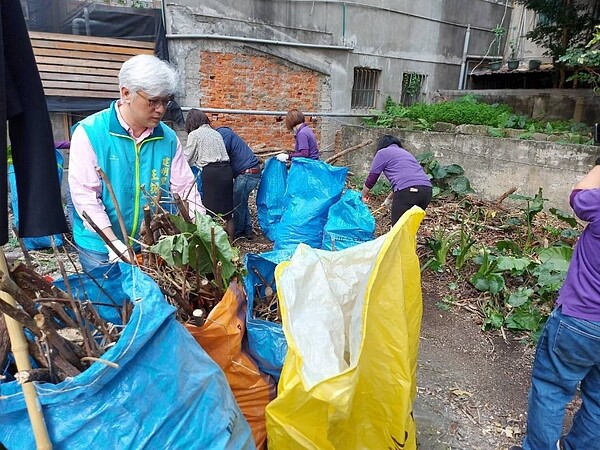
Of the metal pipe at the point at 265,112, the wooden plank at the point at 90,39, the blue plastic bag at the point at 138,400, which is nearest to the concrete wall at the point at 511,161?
the metal pipe at the point at 265,112

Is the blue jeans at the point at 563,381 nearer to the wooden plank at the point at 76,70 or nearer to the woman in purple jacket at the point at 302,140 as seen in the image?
the woman in purple jacket at the point at 302,140

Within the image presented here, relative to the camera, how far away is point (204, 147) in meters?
4.56

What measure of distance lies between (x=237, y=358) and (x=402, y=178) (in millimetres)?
2923

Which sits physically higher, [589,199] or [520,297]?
[589,199]

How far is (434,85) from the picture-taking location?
11.3 m

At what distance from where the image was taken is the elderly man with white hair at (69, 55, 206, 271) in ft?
5.69

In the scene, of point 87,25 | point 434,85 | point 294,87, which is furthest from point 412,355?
point 434,85

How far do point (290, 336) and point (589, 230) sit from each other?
1418 mm

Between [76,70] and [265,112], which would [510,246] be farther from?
[76,70]

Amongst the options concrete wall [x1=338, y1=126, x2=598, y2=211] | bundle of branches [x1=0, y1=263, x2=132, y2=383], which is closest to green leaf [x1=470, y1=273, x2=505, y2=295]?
concrete wall [x1=338, y1=126, x2=598, y2=211]

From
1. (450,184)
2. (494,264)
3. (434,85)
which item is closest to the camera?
(494,264)

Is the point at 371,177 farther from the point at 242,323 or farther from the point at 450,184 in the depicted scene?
the point at 242,323

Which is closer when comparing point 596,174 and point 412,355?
point 412,355

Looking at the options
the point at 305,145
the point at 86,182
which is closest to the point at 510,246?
the point at 305,145
